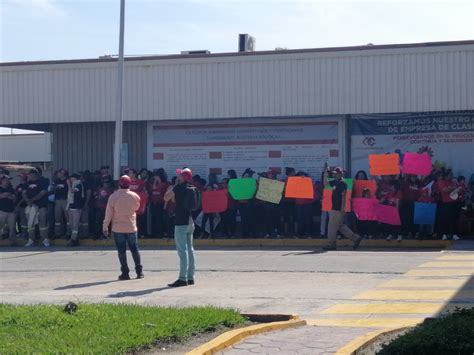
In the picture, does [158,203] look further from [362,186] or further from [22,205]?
[362,186]

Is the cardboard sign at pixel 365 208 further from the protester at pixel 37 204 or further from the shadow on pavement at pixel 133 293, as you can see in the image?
the shadow on pavement at pixel 133 293

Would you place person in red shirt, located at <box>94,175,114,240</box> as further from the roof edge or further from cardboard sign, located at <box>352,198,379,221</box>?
cardboard sign, located at <box>352,198,379,221</box>

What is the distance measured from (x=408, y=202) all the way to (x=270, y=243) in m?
3.55

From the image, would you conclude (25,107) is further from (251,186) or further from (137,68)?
(251,186)

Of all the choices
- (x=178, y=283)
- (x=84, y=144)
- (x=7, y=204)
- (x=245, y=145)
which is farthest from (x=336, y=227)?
(x=84, y=144)

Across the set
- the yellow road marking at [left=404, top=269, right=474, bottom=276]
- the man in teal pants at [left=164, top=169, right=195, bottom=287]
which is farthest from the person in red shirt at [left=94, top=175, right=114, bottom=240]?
the yellow road marking at [left=404, top=269, right=474, bottom=276]

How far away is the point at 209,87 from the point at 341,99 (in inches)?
148

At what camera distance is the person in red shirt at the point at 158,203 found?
23125 millimetres

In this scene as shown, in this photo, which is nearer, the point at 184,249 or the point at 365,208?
the point at 184,249

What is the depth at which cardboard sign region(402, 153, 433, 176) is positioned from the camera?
22344 mm

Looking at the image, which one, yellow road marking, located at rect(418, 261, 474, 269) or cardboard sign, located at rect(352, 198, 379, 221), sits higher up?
cardboard sign, located at rect(352, 198, 379, 221)

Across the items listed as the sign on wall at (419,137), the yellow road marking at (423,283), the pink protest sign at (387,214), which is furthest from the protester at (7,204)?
the yellow road marking at (423,283)


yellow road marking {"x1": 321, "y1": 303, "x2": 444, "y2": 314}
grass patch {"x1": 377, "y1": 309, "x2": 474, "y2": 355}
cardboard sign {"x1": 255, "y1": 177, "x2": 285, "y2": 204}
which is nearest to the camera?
grass patch {"x1": 377, "y1": 309, "x2": 474, "y2": 355}

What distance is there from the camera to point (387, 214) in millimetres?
21406
